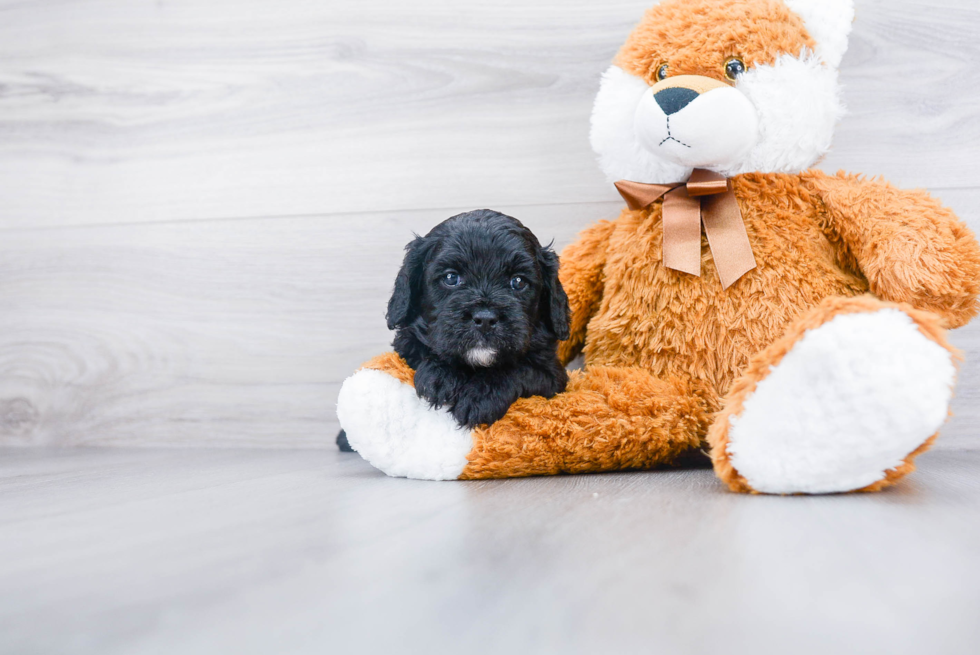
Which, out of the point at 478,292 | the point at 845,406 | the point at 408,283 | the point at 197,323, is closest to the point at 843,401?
the point at 845,406

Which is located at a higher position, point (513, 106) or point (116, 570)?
point (513, 106)

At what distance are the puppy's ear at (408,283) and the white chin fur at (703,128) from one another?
1.08ft

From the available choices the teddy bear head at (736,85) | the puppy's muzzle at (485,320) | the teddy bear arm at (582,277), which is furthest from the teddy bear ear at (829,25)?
the puppy's muzzle at (485,320)

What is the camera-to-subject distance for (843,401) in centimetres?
63

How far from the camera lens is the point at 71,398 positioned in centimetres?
137

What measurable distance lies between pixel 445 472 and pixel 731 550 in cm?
40

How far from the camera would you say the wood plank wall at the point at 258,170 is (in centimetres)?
123

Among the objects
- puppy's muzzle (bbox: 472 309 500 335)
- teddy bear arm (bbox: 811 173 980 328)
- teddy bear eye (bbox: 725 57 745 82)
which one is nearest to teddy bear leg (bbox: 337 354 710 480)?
puppy's muzzle (bbox: 472 309 500 335)

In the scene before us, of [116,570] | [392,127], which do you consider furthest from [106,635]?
[392,127]

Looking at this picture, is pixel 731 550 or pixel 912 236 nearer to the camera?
pixel 731 550

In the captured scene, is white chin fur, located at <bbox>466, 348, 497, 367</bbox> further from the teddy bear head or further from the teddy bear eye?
the teddy bear eye

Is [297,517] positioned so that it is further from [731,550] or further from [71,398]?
[71,398]

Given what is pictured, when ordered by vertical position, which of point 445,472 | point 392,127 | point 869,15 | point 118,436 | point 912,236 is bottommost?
point 118,436

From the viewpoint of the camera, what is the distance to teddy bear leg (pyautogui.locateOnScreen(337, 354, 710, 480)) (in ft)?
2.67
